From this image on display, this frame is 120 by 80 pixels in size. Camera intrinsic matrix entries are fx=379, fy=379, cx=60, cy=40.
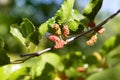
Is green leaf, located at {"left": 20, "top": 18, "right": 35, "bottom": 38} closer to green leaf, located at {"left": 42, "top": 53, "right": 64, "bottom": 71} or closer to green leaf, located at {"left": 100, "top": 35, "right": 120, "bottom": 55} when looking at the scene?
green leaf, located at {"left": 42, "top": 53, "right": 64, "bottom": 71}

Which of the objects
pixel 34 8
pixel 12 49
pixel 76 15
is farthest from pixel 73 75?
pixel 34 8

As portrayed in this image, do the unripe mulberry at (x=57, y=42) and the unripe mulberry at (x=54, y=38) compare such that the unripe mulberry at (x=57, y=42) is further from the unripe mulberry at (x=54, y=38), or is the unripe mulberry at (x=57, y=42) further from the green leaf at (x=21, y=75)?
the green leaf at (x=21, y=75)

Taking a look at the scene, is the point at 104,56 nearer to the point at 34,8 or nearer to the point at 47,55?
the point at 47,55

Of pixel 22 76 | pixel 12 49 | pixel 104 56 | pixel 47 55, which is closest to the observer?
pixel 22 76

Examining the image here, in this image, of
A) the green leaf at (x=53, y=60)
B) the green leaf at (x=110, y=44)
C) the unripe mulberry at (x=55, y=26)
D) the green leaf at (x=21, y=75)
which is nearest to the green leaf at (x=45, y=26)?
the unripe mulberry at (x=55, y=26)

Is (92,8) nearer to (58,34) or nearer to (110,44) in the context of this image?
(58,34)

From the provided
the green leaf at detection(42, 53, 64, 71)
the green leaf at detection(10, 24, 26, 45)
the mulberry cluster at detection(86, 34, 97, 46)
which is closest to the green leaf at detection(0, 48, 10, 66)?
the green leaf at detection(10, 24, 26, 45)

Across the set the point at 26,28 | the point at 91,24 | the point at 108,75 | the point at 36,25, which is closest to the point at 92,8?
the point at 91,24
